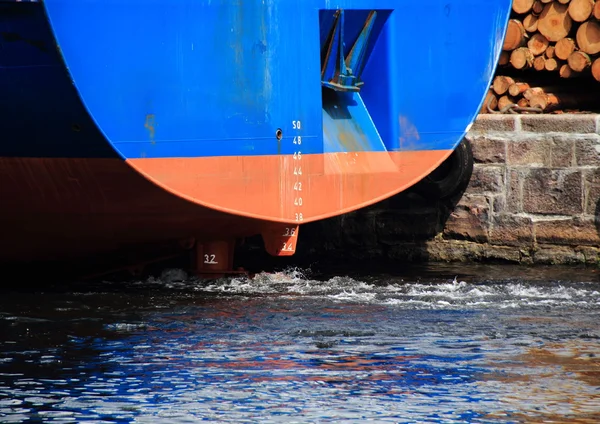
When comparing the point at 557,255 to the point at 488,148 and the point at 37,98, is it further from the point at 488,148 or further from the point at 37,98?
the point at 37,98

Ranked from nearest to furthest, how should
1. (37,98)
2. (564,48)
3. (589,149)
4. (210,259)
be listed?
1. (37,98)
2. (210,259)
3. (589,149)
4. (564,48)

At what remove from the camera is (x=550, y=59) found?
10.3 metres

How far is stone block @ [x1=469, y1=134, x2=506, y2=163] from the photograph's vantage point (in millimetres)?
9828

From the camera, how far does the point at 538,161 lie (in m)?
9.66

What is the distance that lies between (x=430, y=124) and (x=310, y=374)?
11.8 feet

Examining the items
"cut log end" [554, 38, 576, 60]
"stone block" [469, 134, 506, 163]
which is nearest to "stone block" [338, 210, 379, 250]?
"stone block" [469, 134, 506, 163]

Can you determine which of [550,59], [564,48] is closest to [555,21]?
[564,48]

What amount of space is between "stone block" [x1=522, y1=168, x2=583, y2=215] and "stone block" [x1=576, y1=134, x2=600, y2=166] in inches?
4.3

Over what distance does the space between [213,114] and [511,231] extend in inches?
112

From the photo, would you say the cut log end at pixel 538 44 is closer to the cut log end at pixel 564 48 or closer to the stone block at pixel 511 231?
the cut log end at pixel 564 48

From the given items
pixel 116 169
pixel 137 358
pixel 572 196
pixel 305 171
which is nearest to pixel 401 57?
pixel 305 171

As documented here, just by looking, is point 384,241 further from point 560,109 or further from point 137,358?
point 137,358

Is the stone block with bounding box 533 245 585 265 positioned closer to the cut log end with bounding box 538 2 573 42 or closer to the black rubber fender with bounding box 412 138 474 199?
the black rubber fender with bounding box 412 138 474 199

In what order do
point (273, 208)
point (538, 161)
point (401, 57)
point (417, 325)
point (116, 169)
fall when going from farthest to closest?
point (538, 161) < point (401, 57) < point (273, 208) < point (116, 169) < point (417, 325)
